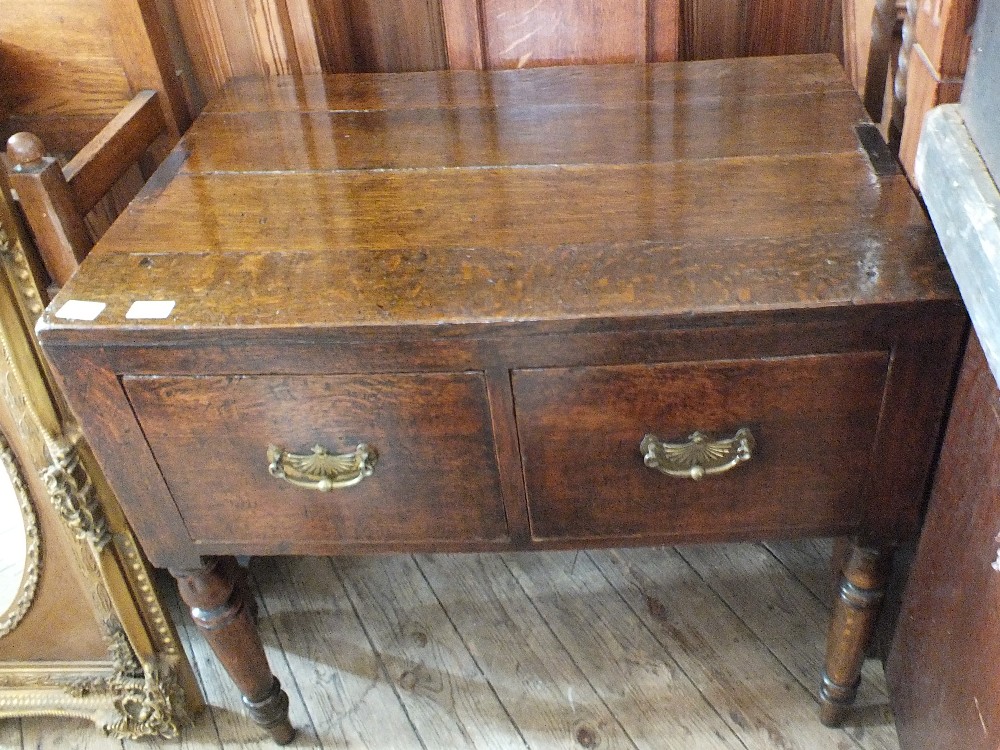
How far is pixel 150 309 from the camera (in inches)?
30.9

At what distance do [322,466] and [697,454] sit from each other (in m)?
0.34

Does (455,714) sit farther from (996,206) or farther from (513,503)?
(996,206)

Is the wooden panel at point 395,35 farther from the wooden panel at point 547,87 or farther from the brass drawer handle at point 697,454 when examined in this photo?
the brass drawer handle at point 697,454

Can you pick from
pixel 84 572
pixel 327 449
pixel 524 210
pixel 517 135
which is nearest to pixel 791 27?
pixel 517 135

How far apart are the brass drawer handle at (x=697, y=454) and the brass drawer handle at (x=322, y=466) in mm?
254

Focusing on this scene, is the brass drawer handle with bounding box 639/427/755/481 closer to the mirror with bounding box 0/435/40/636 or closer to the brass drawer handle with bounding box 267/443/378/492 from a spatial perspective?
the brass drawer handle with bounding box 267/443/378/492

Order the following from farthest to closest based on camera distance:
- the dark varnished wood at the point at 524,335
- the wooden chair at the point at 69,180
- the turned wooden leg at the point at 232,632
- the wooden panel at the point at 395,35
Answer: the wooden panel at the point at 395,35, the turned wooden leg at the point at 232,632, the wooden chair at the point at 69,180, the dark varnished wood at the point at 524,335

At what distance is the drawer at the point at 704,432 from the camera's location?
0.78 m

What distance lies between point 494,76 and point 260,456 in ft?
1.96

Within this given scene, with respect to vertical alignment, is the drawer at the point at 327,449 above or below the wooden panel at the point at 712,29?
below

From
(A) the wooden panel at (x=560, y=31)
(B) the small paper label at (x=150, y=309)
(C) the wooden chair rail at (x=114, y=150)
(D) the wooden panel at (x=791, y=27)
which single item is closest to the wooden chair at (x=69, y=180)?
(C) the wooden chair rail at (x=114, y=150)

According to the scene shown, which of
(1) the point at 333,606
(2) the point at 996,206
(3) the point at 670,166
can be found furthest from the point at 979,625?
(1) the point at 333,606

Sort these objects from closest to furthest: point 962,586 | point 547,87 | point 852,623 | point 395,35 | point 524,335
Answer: point 524,335
point 962,586
point 852,623
point 547,87
point 395,35

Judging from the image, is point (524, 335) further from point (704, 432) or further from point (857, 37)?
point (857, 37)
